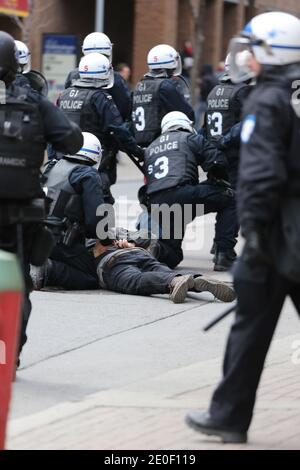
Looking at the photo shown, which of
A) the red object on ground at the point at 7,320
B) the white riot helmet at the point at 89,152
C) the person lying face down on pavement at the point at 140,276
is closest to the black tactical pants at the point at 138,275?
the person lying face down on pavement at the point at 140,276

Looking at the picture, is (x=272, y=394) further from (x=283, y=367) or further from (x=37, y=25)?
(x=37, y=25)

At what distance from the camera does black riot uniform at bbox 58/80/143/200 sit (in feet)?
43.6

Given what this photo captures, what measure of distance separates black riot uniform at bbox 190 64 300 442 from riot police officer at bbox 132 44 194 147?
8.43 metres

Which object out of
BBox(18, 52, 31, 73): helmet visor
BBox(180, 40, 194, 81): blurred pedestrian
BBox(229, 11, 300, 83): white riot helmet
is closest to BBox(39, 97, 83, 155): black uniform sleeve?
BBox(229, 11, 300, 83): white riot helmet

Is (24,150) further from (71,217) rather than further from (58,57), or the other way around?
(58,57)

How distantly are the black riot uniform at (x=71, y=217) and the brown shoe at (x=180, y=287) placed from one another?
29.8 inches

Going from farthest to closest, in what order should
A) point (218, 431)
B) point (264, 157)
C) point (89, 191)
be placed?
point (89, 191)
point (218, 431)
point (264, 157)

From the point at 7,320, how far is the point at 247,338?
43.5 inches

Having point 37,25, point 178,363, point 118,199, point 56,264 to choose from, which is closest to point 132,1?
point 37,25

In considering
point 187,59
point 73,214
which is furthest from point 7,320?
point 187,59

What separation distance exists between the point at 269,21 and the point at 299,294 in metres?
1.24

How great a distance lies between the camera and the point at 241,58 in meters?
6.09

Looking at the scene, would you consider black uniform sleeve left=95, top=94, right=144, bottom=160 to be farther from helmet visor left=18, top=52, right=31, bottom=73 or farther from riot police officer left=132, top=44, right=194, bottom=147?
riot police officer left=132, top=44, right=194, bottom=147

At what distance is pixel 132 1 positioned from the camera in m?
39.3
